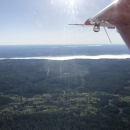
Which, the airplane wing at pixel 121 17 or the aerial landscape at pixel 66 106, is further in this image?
the aerial landscape at pixel 66 106

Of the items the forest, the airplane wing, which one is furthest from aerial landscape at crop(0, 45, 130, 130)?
the airplane wing

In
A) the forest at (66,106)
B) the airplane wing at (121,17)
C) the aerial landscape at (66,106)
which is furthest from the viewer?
the aerial landscape at (66,106)

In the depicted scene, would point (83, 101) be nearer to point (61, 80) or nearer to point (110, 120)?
point (110, 120)

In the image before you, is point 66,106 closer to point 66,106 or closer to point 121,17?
point 66,106

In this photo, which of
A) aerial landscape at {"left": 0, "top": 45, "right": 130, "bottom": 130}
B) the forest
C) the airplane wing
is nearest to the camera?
the airplane wing

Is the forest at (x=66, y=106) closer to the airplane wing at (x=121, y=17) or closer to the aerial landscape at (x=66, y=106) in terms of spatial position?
the aerial landscape at (x=66, y=106)

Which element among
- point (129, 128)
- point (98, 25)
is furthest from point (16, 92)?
point (98, 25)

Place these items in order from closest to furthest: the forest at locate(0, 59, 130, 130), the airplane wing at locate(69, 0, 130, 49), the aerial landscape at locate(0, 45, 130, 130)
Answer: the airplane wing at locate(69, 0, 130, 49), the forest at locate(0, 59, 130, 130), the aerial landscape at locate(0, 45, 130, 130)

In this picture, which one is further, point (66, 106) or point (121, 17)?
point (66, 106)

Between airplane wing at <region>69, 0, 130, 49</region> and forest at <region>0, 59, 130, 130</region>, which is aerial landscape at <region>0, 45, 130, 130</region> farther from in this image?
airplane wing at <region>69, 0, 130, 49</region>

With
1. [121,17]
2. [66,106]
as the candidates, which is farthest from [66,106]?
[121,17]

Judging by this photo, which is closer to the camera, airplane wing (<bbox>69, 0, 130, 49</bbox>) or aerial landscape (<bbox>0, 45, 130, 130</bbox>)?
airplane wing (<bbox>69, 0, 130, 49</bbox>)

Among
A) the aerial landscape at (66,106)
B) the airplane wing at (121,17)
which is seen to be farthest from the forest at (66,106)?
the airplane wing at (121,17)
